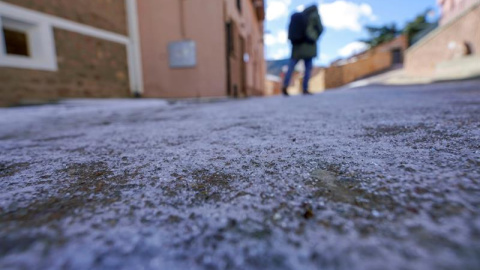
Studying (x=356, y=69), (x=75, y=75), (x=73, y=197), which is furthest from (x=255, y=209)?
(x=356, y=69)

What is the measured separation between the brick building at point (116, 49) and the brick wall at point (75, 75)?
0.01 meters

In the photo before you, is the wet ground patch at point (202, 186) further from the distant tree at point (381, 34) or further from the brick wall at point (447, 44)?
the distant tree at point (381, 34)

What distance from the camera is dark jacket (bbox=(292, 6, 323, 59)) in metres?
3.76

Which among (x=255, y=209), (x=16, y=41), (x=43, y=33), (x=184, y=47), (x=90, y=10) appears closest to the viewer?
(x=255, y=209)

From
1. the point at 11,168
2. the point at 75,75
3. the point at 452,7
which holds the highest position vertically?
the point at 452,7

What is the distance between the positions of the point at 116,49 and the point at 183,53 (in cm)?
138

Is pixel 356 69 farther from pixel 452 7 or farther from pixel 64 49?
pixel 64 49

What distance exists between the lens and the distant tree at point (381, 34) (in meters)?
19.2

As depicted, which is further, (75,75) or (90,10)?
(90,10)

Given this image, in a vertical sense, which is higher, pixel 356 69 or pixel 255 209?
pixel 356 69

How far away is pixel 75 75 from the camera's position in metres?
4.26

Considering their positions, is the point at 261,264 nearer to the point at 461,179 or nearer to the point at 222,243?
the point at 222,243

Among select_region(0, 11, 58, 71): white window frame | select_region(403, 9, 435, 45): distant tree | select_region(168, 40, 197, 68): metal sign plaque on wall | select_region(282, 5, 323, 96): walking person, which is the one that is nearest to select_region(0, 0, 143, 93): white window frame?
select_region(0, 11, 58, 71): white window frame

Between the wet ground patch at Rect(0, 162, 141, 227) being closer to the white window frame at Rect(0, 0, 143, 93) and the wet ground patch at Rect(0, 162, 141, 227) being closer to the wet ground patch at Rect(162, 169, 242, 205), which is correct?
the wet ground patch at Rect(162, 169, 242, 205)
